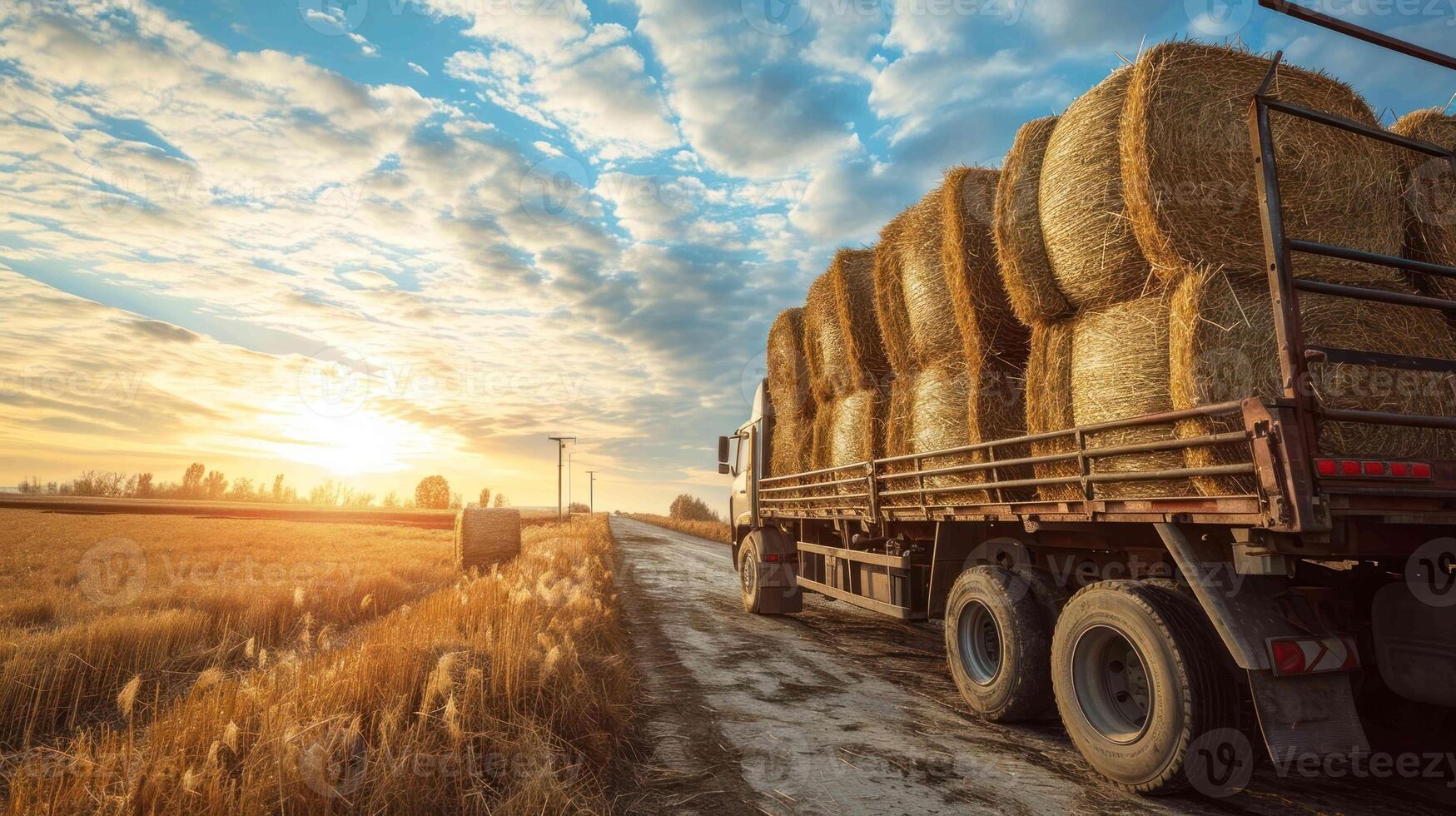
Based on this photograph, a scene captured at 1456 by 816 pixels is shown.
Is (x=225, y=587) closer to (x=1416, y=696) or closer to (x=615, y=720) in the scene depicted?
(x=615, y=720)

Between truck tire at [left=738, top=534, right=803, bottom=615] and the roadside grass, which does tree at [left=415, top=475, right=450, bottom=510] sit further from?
truck tire at [left=738, top=534, right=803, bottom=615]

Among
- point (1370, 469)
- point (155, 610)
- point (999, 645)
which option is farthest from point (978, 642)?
point (155, 610)

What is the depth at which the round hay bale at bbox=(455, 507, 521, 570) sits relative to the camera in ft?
59.5

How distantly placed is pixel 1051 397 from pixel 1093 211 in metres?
1.35

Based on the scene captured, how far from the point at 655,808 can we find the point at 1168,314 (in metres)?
4.24

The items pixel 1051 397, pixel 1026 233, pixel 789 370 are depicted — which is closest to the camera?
pixel 1051 397

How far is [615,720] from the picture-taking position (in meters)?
5.01

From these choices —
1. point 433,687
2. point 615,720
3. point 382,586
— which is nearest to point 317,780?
point 433,687

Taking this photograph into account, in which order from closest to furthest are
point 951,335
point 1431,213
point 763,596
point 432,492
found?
point 1431,213
point 951,335
point 763,596
point 432,492

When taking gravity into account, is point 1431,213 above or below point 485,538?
above

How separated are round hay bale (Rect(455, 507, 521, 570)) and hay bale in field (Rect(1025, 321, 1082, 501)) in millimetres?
14864

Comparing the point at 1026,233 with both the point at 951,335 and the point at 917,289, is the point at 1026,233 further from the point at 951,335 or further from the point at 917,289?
the point at 917,289

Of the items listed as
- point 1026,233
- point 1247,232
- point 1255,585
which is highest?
point 1026,233

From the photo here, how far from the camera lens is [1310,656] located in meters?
3.52
